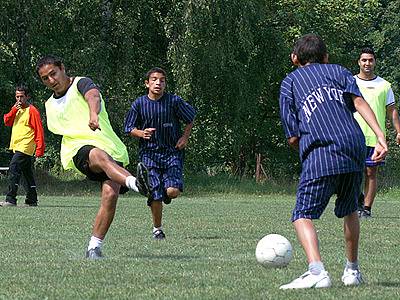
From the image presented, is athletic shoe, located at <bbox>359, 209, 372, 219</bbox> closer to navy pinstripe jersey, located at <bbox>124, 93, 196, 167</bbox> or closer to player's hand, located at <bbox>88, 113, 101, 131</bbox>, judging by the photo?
navy pinstripe jersey, located at <bbox>124, 93, 196, 167</bbox>

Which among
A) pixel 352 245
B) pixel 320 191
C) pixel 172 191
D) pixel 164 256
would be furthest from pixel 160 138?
pixel 320 191

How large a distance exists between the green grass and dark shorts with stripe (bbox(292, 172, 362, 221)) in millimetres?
531

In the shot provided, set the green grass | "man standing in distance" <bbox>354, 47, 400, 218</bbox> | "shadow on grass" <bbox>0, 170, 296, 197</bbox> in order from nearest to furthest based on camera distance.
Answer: the green grass < "man standing in distance" <bbox>354, 47, 400, 218</bbox> < "shadow on grass" <bbox>0, 170, 296, 197</bbox>

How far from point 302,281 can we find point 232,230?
21.2 ft

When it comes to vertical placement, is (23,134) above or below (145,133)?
below

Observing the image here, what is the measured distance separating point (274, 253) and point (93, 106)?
200 centimetres

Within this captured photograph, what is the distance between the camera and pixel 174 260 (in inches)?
360

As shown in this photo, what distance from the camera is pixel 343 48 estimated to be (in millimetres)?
46188

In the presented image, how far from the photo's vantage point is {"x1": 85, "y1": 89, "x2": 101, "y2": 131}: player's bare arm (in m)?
8.62

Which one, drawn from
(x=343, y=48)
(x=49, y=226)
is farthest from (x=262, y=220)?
(x=343, y=48)

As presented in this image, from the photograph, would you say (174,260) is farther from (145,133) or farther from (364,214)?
(364,214)

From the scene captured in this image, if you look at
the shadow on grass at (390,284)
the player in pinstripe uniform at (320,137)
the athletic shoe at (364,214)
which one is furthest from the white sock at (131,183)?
the athletic shoe at (364,214)

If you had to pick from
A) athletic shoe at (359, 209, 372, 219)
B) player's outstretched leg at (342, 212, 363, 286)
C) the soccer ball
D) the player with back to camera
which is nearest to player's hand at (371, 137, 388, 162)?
player's outstretched leg at (342, 212, 363, 286)

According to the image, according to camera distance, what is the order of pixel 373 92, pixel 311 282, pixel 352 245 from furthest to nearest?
pixel 373 92
pixel 352 245
pixel 311 282
